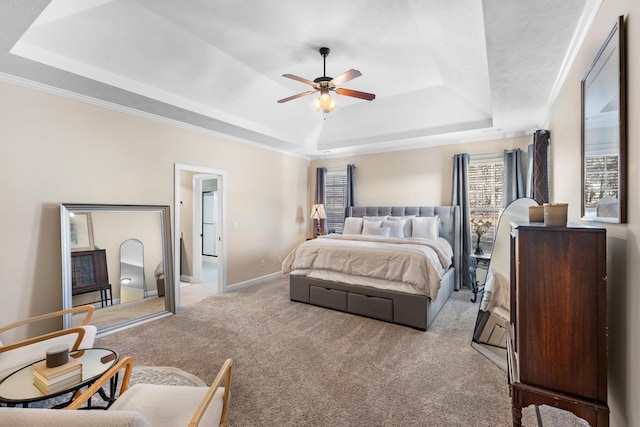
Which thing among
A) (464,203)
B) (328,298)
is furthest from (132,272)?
(464,203)

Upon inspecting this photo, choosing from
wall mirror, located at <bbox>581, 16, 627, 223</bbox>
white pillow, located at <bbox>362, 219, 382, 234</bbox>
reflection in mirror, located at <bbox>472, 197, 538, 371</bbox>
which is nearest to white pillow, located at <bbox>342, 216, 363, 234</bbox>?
white pillow, located at <bbox>362, 219, 382, 234</bbox>

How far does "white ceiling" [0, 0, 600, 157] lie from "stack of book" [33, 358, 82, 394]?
2398 millimetres

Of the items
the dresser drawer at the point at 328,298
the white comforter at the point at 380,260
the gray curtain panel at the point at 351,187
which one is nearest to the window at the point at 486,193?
the white comforter at the point at 380,260

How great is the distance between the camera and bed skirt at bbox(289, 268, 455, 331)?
3.46 meters

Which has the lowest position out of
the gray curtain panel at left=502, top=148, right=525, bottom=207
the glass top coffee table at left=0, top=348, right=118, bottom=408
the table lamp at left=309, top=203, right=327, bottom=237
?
the glass top coffee table at left=0, top=348, right=118, bottom=408

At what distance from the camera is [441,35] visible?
2.69 m

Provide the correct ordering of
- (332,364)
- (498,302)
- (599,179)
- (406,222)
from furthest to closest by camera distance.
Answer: (406,222)
(498,302)
(332,364)
(599,179)

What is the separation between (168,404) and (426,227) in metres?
4.45

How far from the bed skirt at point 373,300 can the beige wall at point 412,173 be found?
1.83 meters

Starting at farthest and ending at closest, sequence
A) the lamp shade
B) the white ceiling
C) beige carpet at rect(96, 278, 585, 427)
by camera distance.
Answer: the lamp shade < the white ceiling < beige carpet at rect(96, 278, 585, 427)

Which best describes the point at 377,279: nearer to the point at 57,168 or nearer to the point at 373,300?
the point at 373,300

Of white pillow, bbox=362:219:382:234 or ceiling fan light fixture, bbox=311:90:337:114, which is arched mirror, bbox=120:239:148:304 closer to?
ceiling fan light fixture, bbox=311:90:337:114

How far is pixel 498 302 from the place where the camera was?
2881 mm

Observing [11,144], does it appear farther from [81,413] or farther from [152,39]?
[81,413]
